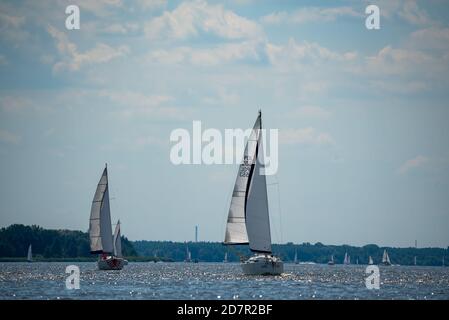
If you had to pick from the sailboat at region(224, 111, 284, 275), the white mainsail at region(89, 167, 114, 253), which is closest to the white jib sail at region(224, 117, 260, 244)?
the sailboat at region(224, 111, 284, 275)

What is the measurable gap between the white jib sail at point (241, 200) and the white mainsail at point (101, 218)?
30.2 metres

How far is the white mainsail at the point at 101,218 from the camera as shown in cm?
12406

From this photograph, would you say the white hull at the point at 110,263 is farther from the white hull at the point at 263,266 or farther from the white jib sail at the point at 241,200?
the white jib sail at the point at 241,200

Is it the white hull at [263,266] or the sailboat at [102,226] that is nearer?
the white hull at [263,266]

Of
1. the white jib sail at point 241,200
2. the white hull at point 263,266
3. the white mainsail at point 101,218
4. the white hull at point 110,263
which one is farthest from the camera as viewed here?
the white hull at point 110,263

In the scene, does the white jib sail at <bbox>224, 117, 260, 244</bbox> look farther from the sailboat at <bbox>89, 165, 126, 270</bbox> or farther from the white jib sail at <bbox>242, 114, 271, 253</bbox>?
the sailboat at <bbox>89, 165, 126, 270</bbox>

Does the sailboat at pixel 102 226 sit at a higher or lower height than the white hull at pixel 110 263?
higher

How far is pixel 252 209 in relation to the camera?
3775 inches

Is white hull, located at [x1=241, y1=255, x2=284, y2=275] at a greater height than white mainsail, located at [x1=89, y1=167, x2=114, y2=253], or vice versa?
white mainsail, located at [x1=89, y1=167, x2=114, y2=253]

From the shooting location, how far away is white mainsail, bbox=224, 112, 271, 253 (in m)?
95.2

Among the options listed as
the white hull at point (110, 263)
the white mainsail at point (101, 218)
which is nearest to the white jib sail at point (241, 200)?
the white mainsail at point (101, 218)

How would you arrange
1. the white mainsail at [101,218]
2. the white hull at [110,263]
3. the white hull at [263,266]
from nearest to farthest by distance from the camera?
the white hull at [263,266], the white mainsail at [101,218], the white hull at [110,263]
